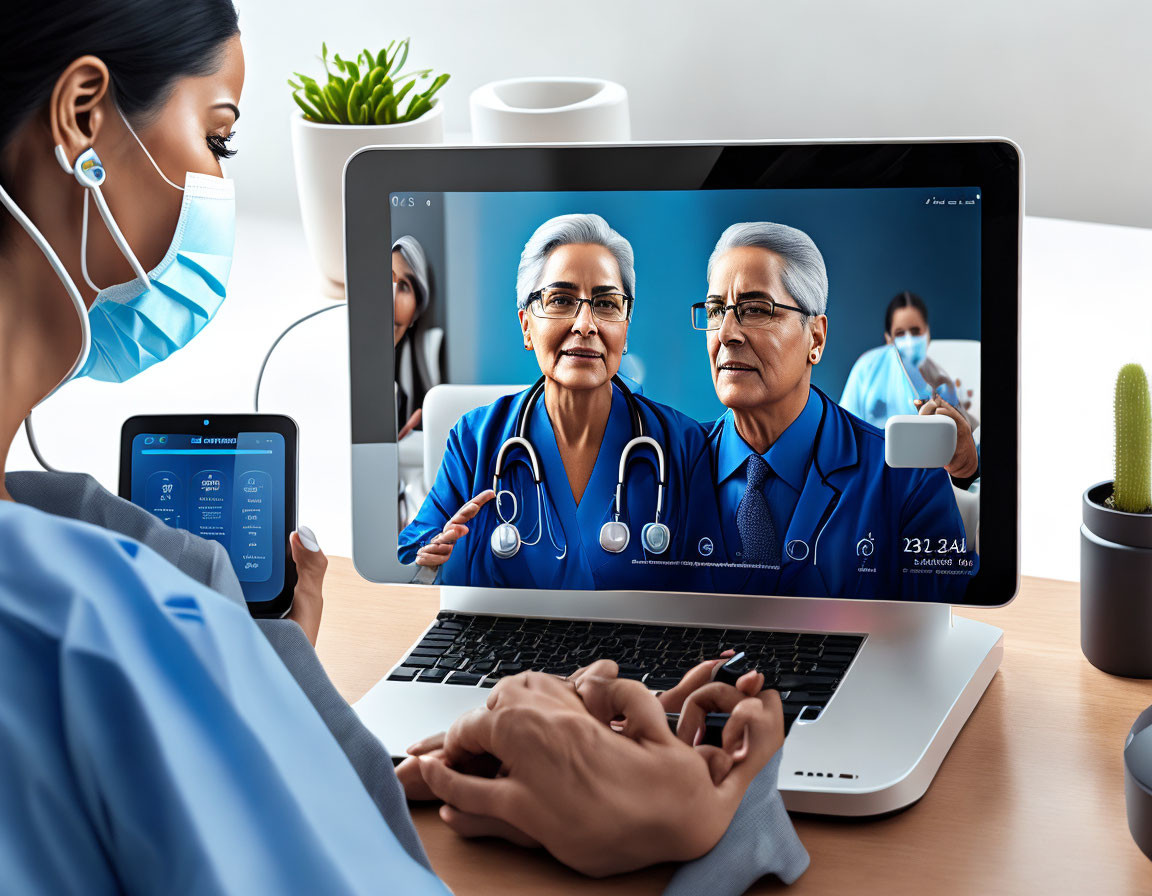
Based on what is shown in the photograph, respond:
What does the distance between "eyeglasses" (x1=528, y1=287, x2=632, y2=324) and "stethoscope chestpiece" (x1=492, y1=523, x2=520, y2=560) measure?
0.15 m

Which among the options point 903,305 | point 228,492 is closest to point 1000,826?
point 903,305

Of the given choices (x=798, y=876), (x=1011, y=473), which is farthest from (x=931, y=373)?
(x=798, y=876)

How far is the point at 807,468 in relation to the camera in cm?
77

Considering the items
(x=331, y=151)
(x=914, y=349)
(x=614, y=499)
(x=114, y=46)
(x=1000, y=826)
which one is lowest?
(x=1000, y=826)

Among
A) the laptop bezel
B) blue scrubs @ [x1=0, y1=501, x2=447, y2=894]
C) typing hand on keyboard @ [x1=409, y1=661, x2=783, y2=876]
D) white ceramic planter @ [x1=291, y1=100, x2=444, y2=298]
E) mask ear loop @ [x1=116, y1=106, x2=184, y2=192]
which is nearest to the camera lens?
blue scrubs @ [x1=0, y1=501, x2=447, y2=894]

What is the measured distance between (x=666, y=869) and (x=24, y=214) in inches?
18.8

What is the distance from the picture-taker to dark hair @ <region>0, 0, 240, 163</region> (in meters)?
0.58

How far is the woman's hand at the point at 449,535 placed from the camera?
0.83 metres

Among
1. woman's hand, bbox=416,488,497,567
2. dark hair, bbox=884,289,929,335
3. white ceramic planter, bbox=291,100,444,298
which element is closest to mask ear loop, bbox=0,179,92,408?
woman's hand, bbox=416,488,497,567

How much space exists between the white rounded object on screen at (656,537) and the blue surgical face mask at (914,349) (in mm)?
200

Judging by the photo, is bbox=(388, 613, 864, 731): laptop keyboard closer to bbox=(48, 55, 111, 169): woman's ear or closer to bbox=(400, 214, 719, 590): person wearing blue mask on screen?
bbox=(400, 214, 719, 590): person wearing blue mask on screen

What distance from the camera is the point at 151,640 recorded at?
369 mm

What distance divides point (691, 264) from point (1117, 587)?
13.9 inches

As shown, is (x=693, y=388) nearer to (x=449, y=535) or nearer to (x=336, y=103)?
(x=449, y=535)
